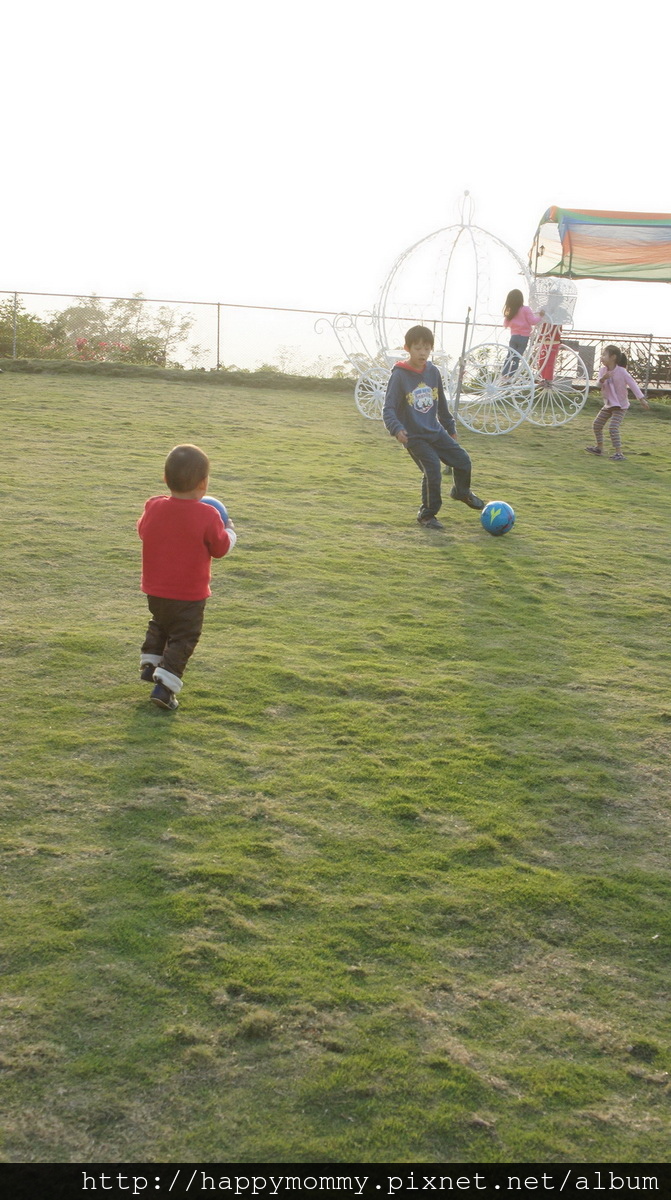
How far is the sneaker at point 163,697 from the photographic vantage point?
179 inches

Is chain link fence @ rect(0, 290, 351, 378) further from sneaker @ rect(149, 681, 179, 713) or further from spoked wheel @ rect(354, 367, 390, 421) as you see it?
sneaker @ rect(149, 681, 179, 713)

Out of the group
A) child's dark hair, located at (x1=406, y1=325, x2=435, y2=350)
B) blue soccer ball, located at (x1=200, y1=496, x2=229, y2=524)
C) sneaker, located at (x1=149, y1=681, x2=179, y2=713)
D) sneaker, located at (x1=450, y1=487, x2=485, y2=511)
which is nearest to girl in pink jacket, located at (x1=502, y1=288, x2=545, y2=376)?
sneaker, located at (x1=450, y1=487, x2=485, y2=511)

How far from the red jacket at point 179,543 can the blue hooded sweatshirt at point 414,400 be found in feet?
13.1

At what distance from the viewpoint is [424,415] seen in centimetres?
852

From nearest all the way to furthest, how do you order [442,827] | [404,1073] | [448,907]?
[404,1073] → [448,907] → [442,827]

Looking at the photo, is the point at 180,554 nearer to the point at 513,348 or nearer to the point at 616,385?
the point at 616,385

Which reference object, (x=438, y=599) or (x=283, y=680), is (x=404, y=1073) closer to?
(x=283, y=680)

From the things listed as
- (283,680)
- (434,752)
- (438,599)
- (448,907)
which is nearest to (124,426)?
(438,599)

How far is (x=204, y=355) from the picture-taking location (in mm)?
21375

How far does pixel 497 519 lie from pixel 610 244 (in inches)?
436

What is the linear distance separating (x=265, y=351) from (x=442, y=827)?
62.4 ft

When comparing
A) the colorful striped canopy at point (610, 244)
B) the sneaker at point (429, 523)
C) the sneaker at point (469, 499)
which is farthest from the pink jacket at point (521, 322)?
the sneaker at point (429, 523)

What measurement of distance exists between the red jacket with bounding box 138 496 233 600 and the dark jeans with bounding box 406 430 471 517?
13.2ft

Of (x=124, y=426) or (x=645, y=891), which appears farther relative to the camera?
(x=124, y=426)
